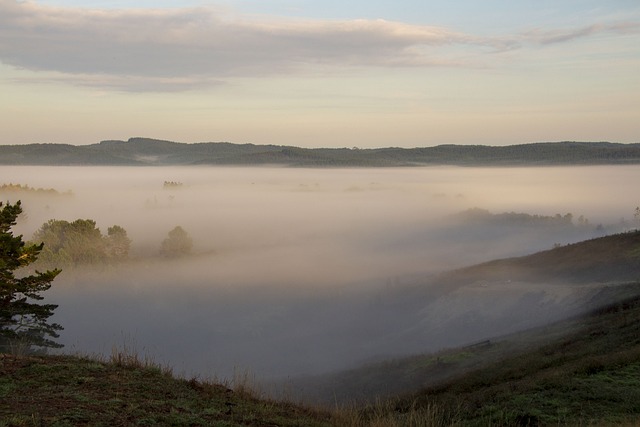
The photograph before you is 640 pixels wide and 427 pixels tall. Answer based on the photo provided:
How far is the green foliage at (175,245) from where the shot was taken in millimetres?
147250

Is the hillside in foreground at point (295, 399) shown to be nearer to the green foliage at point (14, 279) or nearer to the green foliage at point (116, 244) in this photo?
the green foliage at point (14, 279)

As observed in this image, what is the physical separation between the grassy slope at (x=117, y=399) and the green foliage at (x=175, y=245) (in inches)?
5320

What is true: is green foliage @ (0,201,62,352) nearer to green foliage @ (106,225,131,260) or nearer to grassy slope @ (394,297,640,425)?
grassy slope @ (394,297,640,425)

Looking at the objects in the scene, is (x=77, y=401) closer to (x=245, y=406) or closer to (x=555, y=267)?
(x=245, y=406)

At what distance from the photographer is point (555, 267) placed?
69938 millimetres

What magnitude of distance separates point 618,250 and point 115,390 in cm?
6242

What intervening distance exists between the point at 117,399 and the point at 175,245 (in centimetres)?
14202

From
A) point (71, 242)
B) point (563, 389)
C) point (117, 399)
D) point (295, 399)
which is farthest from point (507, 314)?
point (71, 242)

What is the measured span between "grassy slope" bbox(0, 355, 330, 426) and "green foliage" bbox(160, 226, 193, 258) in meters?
135

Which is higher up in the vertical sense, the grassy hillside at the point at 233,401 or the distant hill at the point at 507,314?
the grassy hillside at the point at 233,401

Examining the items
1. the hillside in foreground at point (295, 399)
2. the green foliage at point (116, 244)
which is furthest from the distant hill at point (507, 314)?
the green foliage at point (116, 244)

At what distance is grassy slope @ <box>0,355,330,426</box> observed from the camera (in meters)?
10.8

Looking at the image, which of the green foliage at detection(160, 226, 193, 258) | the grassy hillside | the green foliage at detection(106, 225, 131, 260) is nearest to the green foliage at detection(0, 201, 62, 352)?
the grassy hillside

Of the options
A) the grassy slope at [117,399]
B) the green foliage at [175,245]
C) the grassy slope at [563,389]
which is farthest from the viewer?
the green foliage at [175,245]
